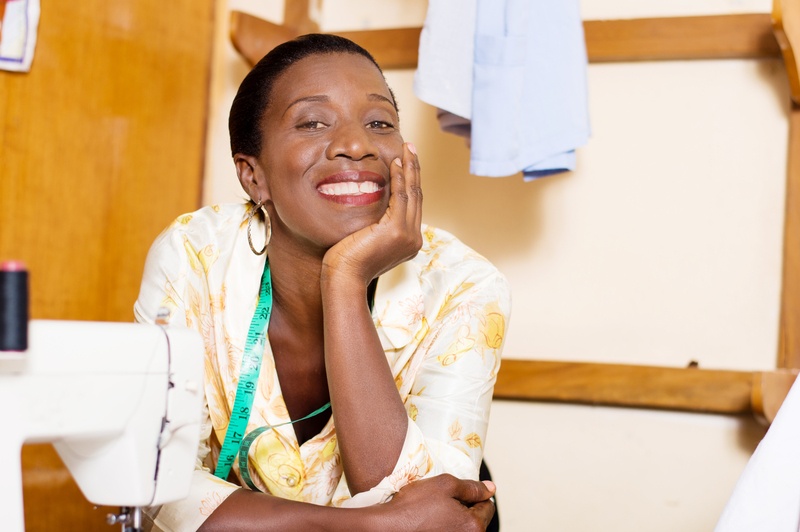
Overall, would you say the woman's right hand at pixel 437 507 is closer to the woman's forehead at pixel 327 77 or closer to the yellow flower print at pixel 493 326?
the yellow flower print at pixel 493 326

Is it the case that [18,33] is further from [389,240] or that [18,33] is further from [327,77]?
[389,240]

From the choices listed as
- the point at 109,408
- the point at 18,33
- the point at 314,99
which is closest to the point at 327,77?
the point at 314,99

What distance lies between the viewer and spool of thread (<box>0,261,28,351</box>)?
75 centimetres

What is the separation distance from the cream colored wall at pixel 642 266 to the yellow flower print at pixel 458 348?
2.68 feet

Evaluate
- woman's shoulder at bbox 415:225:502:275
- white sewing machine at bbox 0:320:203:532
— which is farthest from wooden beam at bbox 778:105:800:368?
white sewing machine at bbox 0:320:203:532

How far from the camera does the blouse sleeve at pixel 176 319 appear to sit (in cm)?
119

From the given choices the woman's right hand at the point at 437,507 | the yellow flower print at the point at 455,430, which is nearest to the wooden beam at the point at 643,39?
the yellow flower print at the point at 455,430

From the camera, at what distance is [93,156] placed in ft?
6.89

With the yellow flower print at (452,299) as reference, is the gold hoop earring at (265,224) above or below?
above

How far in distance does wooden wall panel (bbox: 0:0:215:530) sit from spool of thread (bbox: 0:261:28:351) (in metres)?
1.21

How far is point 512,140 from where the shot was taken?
72.2 inches

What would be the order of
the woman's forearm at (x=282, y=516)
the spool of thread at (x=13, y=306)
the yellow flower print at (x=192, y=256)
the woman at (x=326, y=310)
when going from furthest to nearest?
the yellow flower print at (x=192, y=256) < the woman at (x=326, y=310) < the woman's forearm at (x=282, y=516) < the spool of thread at (x=13, y=306)

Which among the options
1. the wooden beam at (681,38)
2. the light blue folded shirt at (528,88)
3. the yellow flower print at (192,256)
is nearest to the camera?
the yellow flower print at (192,256)

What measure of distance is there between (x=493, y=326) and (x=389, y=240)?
0.20m
